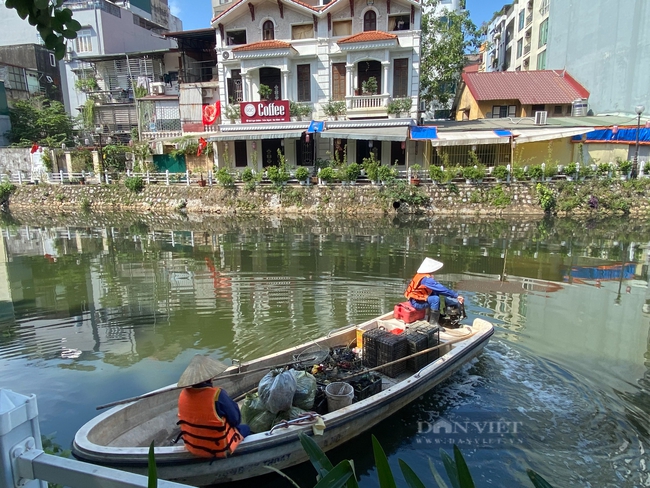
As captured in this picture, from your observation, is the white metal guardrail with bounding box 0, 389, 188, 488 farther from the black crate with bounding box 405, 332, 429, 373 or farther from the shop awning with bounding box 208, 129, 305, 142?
the shop awning with bounding box 208, 129, 305, 142

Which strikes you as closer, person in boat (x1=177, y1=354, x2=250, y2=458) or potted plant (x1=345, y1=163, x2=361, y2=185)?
person in boat (x1=177, y1=354, x2=250, y2=458)

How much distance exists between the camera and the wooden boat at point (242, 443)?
11.9 ft

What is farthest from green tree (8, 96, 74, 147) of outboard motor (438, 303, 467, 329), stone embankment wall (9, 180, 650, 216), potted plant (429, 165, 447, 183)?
outboard motor (438, 303, 467, 329)

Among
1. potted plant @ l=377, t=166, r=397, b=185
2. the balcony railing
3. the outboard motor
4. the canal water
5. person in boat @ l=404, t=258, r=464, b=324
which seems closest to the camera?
the canal water

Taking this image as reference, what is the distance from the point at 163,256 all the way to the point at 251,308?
5.44 metres

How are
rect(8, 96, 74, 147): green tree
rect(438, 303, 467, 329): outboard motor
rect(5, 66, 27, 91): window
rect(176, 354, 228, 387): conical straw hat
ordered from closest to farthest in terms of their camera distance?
rect(176, 354, 228, 387): conical straw hat, rect(438, 303, 467, 329): outboard motor, rect(8, 96, 74, 147): green tree, rect(5, 66, 27, 91): window

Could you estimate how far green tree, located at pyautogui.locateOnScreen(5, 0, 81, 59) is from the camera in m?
2.24

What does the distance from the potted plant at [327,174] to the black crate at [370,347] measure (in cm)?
1450

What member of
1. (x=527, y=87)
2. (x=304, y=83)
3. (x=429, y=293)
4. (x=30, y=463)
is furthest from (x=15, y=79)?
(x=30, y=463)

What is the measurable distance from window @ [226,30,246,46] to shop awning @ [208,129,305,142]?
4945 mm

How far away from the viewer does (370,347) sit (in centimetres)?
557

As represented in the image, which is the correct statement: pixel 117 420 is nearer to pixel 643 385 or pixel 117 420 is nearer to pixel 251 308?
pixel 251 308

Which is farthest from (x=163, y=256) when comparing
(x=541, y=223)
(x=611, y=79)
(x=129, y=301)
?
(x=611, y=79)

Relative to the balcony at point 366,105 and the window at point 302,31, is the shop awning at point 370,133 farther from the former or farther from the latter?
the window at point 302,31
